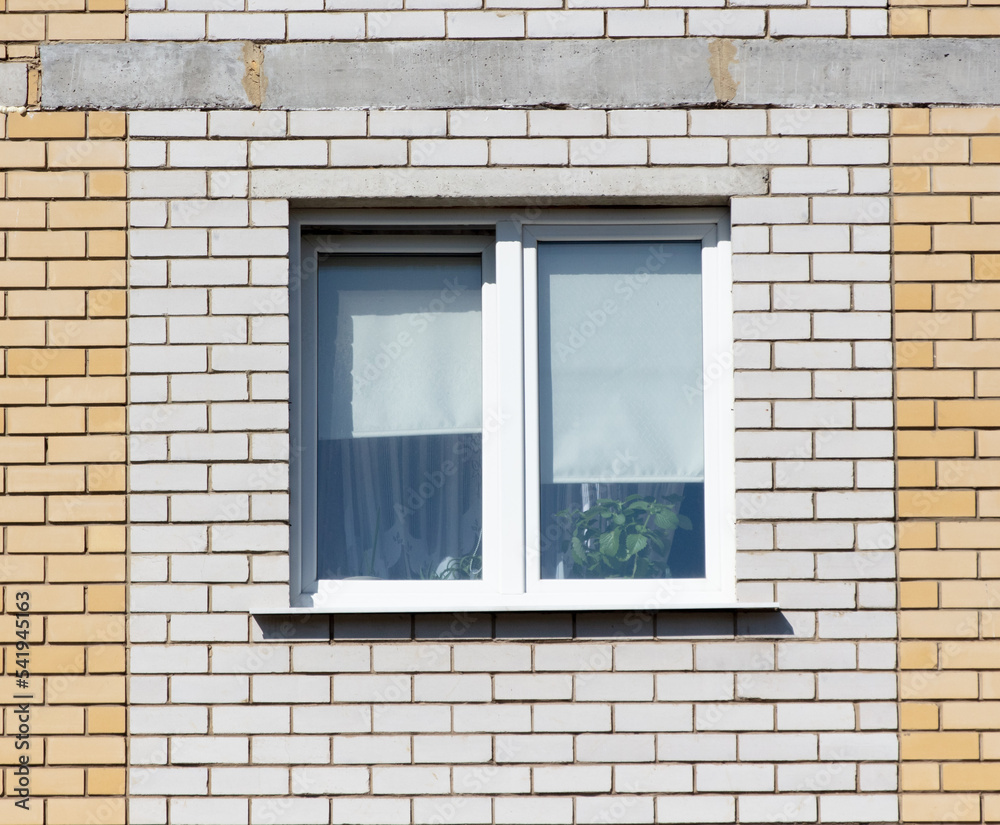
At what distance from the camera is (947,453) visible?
3.45m

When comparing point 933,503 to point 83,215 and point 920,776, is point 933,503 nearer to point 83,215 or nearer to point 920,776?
point 920,776

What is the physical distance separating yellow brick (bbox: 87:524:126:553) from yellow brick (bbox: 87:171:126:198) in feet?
3.91

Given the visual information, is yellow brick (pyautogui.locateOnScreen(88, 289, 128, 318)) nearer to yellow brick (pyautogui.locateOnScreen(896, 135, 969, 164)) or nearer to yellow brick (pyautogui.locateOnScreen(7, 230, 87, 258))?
yellow brick (pyautogui.locateOnScreen(7, 230, 87, 258))

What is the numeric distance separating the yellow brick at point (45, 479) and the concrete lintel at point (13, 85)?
52.6 inches

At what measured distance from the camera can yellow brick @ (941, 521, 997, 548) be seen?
135 inches

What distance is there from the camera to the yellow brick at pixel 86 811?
336 centimetres

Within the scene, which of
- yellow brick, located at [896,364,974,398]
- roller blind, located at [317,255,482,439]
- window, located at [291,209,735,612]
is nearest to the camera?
yellow brick, located at [896,364,974,398]

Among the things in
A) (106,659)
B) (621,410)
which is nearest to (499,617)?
(621,410)

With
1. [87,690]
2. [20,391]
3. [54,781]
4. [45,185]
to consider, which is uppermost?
[45,185]

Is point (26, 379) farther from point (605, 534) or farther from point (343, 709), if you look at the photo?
point (605, 534)

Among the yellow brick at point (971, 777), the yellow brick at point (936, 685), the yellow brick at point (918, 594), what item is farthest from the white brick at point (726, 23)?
the yellow brick at point (971, 777)

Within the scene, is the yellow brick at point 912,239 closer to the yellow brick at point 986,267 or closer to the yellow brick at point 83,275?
the yellow brick at point 986,267

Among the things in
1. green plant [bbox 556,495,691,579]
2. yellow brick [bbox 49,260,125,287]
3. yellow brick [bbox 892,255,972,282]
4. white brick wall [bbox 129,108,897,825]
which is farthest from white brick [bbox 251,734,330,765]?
yellow brick [bbox 892,255,972,282]

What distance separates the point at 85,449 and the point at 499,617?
1.59 metres
